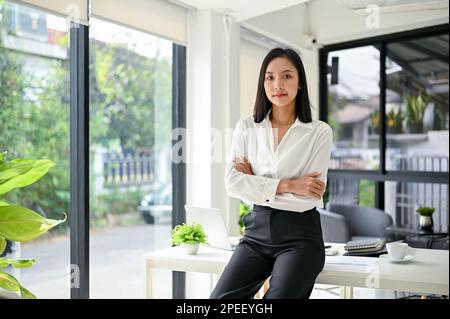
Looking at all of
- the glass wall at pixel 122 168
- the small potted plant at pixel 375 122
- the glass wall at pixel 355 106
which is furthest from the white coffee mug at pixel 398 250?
the small potted plant at pixel 375 122

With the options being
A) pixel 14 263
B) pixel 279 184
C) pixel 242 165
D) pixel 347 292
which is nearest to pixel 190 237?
pixel 242 165

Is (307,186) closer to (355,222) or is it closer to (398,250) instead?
(398,250)

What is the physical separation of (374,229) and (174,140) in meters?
1.82

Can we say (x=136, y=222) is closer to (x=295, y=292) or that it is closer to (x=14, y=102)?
(x=14, y=102)

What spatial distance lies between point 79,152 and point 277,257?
122 cm

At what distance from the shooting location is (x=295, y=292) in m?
1.62

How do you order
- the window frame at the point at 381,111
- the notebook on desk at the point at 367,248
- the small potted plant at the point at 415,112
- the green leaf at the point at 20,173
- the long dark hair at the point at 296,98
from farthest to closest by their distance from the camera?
the small potted plant at the point at 415,112 → the window frame at the point at 381,111 → the notebook on desk at the point at 367,248 → the long dark hair at the point at 296,98 → the green leaf at the point at 20,173

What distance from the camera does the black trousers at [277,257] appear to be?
65.2 inches

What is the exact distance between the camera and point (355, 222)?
4.11 m

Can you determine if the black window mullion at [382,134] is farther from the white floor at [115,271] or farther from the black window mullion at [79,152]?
the black window mullion at [79,152]

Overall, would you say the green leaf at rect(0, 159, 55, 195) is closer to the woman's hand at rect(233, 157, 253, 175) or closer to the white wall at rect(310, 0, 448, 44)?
the woman's hand at rect(233, 157, 253, 175)

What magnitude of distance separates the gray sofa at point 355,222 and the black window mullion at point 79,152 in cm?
185

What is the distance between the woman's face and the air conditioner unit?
0.90 metres
